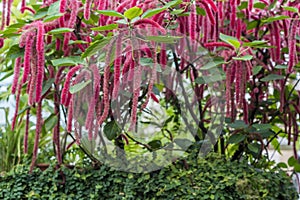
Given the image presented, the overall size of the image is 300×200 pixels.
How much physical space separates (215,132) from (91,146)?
35cm

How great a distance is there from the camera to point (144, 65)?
977 millimetres

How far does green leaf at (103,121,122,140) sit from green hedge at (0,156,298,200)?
126 millimetres

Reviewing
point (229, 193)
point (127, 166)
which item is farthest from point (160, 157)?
point (229, 193)

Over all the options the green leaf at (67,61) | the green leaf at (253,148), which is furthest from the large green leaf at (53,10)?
the green leaf at (253,148)

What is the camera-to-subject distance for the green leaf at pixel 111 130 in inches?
47.3

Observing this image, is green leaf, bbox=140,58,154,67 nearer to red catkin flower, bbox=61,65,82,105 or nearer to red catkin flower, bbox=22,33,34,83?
red catkin flower, bbox=61,65,82,105

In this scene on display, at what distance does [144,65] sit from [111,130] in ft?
0.96

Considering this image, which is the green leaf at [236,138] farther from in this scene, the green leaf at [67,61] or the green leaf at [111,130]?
the green leaf at [67,61]

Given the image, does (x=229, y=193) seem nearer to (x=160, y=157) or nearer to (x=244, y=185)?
(x=244, y=185)

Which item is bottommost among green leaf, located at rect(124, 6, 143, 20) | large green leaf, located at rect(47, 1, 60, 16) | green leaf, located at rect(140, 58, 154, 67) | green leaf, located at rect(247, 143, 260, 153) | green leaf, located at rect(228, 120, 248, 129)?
green leaf, located at rect(247, 143, 260, 153)

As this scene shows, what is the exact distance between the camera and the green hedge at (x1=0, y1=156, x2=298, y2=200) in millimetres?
1215

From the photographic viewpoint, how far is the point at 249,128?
49.9 inches

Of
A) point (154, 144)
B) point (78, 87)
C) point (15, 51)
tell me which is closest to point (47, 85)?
point (15, 51)

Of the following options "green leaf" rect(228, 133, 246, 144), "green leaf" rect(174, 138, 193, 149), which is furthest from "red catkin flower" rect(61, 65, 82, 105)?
"green leaf" rect(228, 133, 246, 144)
